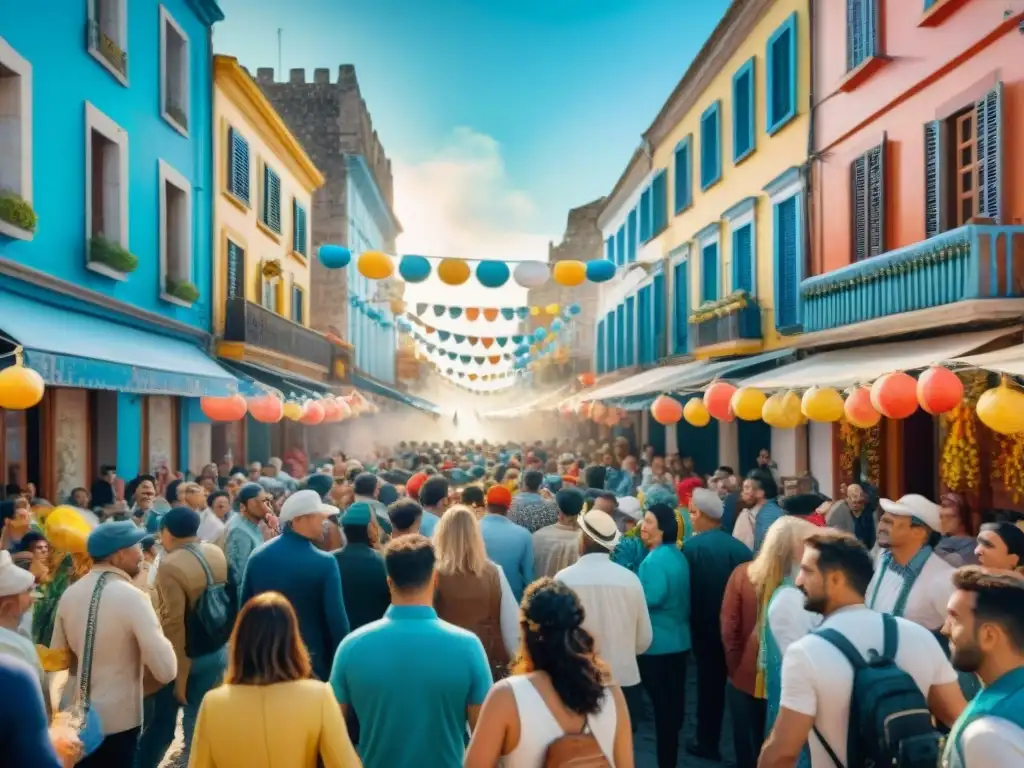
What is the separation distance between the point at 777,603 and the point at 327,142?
3204cm

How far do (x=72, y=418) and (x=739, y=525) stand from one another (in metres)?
9.26

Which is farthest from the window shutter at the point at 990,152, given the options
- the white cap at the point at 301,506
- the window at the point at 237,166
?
the window at the point at 237,166

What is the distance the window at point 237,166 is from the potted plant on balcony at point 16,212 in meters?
8.26

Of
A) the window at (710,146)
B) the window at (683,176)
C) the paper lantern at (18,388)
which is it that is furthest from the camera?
the window at (683,176)

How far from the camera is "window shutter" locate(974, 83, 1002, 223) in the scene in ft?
31.7

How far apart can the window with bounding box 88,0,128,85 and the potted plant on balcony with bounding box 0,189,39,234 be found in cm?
323

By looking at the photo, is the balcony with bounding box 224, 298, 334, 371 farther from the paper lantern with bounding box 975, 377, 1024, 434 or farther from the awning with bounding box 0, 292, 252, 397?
the paper lantern with bounding box 975, 377, 1024, 434

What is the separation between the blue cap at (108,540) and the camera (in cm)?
433

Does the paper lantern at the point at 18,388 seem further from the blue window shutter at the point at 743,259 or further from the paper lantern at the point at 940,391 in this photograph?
the blue window shutter at the point at 743,259

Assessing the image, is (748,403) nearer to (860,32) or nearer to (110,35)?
(860,32)

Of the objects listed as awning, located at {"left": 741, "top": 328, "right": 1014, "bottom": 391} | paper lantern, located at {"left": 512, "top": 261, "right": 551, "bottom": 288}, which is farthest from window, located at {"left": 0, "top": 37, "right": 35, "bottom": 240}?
awning, located at {"left": 741, "top": 328, "right": 1014, "bottom": 391}

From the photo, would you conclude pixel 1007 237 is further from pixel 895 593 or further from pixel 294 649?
pixel 294 649

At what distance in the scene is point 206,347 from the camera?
56.5ft

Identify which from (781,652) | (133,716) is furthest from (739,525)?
(133,716)
